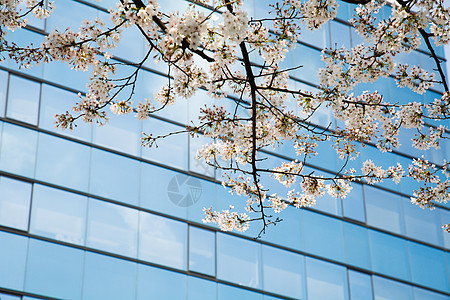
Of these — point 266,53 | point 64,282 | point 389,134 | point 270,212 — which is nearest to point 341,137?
point 389,134

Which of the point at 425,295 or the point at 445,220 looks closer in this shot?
the point at 425,295

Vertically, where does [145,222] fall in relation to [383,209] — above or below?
below

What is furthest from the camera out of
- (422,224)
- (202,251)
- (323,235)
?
(422,224)

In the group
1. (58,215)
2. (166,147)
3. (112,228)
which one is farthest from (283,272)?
(58,215)

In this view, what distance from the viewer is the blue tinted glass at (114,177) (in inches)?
659

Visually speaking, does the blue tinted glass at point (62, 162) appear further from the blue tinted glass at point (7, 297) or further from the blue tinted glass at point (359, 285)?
the blue tinted glass at point (359, 285)

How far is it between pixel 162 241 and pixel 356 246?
6.19 metres

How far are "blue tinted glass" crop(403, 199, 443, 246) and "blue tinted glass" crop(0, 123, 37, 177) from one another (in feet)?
38.0

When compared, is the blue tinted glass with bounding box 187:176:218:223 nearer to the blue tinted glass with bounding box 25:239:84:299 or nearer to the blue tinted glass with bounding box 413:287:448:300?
the blue tinted glass with bounding box 25:239:84:299

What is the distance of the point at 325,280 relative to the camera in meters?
19.5

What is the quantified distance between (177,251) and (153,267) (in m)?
0.78

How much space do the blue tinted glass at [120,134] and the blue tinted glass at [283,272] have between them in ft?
14.0

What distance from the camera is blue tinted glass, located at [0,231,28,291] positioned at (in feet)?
48.0

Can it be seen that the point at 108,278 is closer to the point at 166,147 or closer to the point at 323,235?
the point at 166,147
